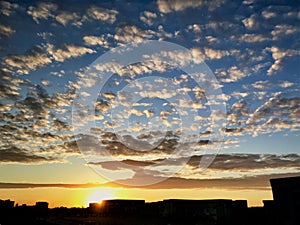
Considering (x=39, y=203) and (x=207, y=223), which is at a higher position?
(x=39, y=203)

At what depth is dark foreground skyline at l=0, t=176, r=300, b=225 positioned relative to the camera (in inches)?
1183

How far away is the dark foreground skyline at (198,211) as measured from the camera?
1183 inches

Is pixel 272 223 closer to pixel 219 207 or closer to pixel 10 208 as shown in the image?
pixel 219 207

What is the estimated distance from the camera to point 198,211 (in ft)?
126

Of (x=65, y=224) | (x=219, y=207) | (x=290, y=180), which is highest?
(x=290, y=180)

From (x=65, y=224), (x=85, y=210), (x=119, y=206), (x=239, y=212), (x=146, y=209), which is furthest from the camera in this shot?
(x=85, y=210)

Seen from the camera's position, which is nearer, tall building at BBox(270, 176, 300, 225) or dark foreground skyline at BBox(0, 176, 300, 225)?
tall building at BBox(270, 176, 300, 225)

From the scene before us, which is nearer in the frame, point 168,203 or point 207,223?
point 207,223

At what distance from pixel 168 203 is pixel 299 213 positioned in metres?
17.6

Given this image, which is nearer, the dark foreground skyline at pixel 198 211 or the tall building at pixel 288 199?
the tall building at pixel 288 199

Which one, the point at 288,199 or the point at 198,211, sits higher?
the point at 288,199

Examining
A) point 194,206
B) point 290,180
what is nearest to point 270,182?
point 290,180

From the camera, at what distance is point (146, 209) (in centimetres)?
5088

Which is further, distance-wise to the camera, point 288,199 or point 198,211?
point 198,211
